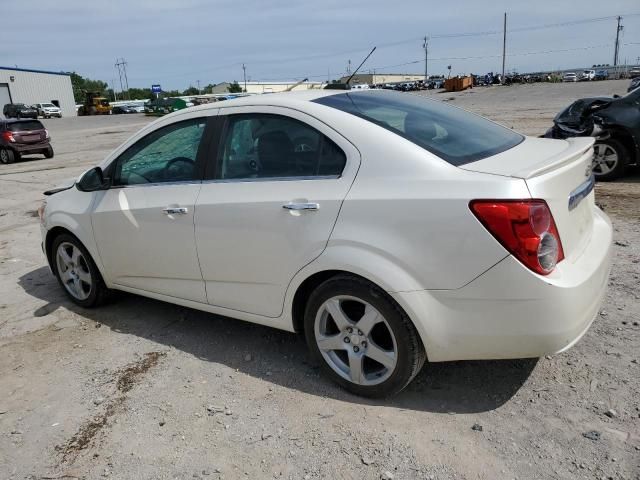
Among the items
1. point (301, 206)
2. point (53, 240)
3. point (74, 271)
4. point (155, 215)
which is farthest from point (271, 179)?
point (53, 240)

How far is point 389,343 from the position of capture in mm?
2975

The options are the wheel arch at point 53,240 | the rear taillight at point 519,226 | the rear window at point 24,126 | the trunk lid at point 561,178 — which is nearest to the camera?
the rear taillight at point 519,226

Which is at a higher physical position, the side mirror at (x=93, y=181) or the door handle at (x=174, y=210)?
the side mirror at (x=93, y=181)

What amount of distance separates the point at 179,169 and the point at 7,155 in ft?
60.1

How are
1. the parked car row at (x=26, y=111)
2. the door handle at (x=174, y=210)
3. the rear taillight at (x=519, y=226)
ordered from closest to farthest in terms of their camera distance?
the rear taillight at (x=519, y=226) → the door handle at (x=174, y=210) → the parked car row at (x=26, y=111)

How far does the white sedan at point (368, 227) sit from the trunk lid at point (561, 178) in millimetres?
12

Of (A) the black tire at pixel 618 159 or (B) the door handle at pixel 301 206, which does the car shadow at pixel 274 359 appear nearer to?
(B) the door handle at pixel 301 206

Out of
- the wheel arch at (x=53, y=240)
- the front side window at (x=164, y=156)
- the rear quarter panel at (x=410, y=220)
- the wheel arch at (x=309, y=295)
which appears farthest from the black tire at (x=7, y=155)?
the rear quarter panel at (x=410, y=220)

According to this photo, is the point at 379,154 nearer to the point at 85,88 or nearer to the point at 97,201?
the point at 97,201

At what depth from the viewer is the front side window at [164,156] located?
3.60 m

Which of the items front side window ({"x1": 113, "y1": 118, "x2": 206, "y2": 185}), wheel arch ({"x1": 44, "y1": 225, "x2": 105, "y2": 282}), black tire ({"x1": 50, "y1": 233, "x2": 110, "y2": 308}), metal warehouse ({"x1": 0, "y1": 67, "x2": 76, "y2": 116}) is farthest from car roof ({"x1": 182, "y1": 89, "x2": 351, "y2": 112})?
metal warehouse ({"x1": 0, "y1": 67, "x2": 76, "y2": 116})

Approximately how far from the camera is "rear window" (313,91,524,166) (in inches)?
113

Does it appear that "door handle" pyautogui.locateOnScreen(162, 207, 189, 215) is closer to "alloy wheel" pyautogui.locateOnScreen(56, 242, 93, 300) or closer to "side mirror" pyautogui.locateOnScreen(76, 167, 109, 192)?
"side mirror" pyautogui.locateOnScreen(76, 167, 109, 192)

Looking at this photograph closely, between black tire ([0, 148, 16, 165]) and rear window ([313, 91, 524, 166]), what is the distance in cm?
1878
